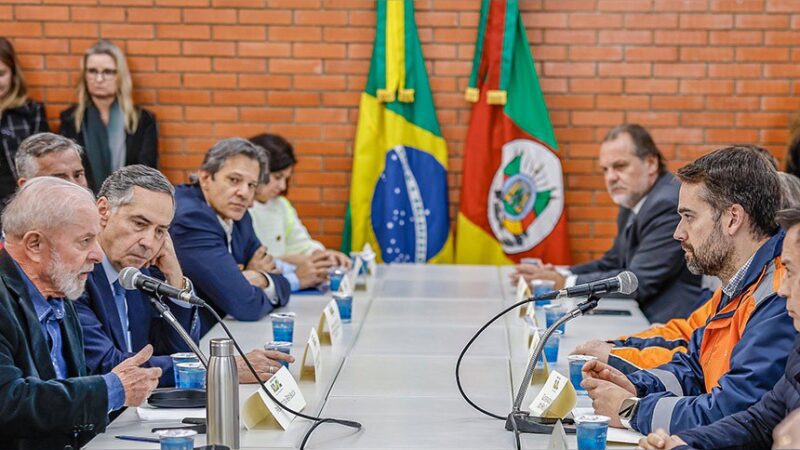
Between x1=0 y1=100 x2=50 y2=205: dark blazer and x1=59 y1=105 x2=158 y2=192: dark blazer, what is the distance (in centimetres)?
12

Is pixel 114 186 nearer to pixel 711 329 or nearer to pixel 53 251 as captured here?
pixel 53 251

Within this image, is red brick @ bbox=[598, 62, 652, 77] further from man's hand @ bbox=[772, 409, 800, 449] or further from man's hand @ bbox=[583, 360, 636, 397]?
man's hand @ bbox=[772, 409, 800, 449]

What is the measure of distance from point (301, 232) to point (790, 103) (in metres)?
2.73

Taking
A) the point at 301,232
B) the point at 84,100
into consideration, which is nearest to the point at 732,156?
the point at 301,232

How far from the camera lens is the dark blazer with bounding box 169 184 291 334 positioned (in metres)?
3.73

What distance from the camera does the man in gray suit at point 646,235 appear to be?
4.25 meters

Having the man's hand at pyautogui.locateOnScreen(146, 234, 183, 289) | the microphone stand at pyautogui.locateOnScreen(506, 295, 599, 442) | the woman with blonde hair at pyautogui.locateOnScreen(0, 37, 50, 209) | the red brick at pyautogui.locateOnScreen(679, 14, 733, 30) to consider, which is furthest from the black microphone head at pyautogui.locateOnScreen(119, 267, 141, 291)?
the red brick at pyautogui.locateOnScreen(679, 14, 733, 30)

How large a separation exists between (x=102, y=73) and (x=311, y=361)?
3322 millimetres

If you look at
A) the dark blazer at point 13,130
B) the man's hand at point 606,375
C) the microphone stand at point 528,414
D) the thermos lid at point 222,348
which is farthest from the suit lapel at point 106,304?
the dark blazer at point 13,130

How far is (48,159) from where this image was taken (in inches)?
153

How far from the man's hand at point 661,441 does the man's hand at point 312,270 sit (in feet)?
7.92

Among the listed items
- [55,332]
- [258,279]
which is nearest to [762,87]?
[258,279]

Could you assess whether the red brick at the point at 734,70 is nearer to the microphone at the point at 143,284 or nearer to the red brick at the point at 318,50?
the red brick at the point at 318,50

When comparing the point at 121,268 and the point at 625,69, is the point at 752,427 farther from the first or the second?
the point at 625,69
